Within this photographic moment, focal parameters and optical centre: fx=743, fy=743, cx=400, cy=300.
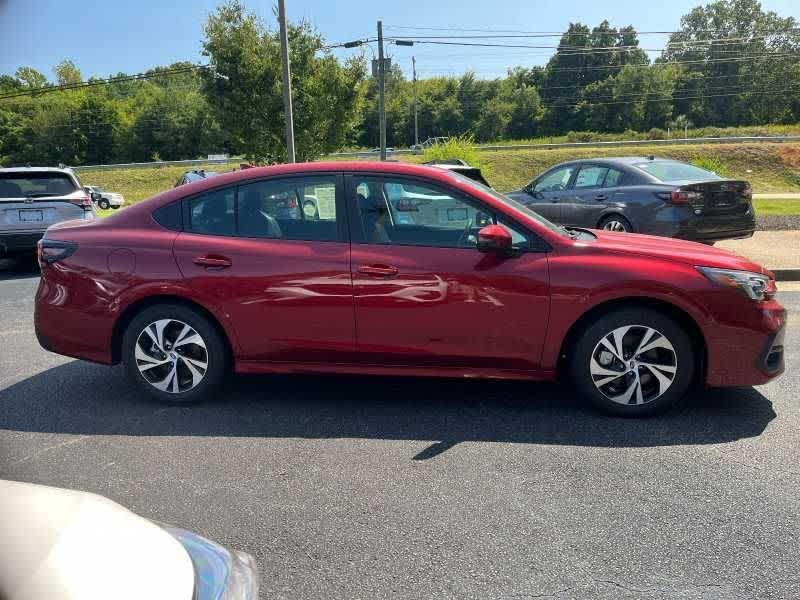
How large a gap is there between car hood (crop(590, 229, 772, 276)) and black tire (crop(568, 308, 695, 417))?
383mm

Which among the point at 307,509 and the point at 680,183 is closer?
the point at 307,509

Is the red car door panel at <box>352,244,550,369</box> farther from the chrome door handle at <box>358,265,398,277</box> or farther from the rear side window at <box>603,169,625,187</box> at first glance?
the rear side window at <box>603,169,625,187</box>

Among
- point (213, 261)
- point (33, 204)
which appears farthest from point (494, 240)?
point (33, 204)

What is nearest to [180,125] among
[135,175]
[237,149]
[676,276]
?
[135,175]

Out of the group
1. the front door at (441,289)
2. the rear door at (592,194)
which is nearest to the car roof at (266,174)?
the front door at (441,289)

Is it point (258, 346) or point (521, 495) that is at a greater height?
point (258, 346)

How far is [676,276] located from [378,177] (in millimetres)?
1950

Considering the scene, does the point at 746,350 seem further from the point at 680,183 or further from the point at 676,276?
the point at 680,183

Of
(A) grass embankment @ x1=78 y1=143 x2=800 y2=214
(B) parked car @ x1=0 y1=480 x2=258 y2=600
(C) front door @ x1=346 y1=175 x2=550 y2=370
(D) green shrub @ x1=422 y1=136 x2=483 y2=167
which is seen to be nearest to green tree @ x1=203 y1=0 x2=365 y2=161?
(D) green shrub @ x1=422 y1=136 x2=483 y2=167

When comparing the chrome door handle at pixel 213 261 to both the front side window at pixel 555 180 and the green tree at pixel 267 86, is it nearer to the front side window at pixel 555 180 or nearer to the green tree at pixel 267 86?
the front side window at pixel 555 180

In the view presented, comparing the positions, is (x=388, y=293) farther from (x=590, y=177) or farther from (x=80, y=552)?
(x=590, y=177)

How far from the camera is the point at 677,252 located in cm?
468

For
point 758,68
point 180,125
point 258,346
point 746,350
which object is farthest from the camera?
point 758,68

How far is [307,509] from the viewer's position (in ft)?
11.3
